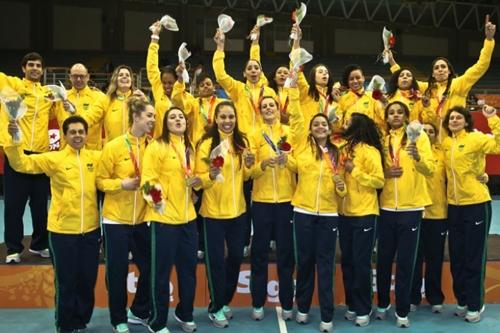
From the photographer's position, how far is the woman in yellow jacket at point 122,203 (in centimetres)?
425

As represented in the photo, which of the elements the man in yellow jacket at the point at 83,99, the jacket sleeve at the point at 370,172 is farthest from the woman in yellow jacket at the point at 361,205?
the man in yellow jacket at the point at 83,99

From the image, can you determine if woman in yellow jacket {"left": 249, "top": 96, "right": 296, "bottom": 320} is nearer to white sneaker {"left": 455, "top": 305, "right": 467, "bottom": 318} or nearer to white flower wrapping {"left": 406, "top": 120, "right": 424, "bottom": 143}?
white flower wrapping {"left": 406, "top": 120, "right": 424, "bottom": 143}

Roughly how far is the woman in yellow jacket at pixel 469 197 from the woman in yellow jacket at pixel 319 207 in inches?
41.6

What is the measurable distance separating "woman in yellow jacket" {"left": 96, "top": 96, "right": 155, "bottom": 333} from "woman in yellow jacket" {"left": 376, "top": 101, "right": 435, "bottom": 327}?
6.48 ft

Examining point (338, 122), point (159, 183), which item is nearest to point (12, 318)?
point (159, 183)

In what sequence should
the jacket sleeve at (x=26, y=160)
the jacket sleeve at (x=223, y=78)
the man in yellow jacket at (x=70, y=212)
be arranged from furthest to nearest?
the jacket sleeve at (x=223, y=78)
the man in yellow jacket at (x=70, y=212)
the jacket sleeve at (x=26, y=160)

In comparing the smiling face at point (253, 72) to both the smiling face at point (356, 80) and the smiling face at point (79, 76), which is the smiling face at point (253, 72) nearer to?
the smiling face at point (356, 80)

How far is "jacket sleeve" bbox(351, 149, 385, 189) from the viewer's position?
4.43m

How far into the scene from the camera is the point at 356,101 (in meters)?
5.43

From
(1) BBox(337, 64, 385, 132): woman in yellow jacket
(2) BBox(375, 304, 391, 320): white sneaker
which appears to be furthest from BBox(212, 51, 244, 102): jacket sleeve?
(2) BBox(375, 304, 391, 320): white sneaker

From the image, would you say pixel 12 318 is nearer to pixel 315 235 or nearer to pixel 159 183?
pixel 159 183

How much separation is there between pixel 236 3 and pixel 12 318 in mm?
18566

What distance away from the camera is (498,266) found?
17.1 ft

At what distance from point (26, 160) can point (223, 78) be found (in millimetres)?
2106
